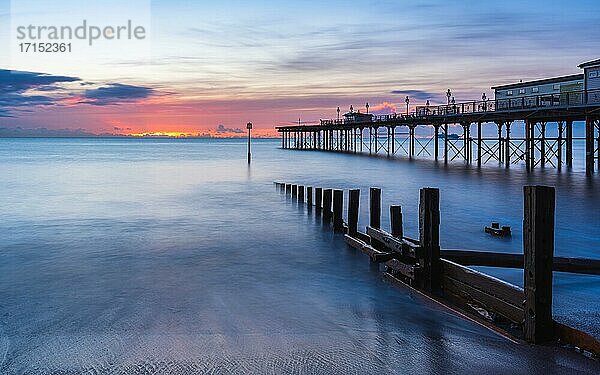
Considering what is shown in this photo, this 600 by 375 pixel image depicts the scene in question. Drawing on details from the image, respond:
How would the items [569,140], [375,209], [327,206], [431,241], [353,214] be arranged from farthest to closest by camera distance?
[569,140] < [327,206] < [353,214] < [375,209] < [431,241]

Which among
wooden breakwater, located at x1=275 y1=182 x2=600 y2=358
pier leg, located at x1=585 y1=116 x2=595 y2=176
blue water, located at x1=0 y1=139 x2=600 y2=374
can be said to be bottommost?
blue water, located at x1=0 y1=139 x2=600 y2=374

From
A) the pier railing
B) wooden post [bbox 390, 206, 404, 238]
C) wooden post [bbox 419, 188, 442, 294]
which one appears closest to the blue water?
wooden post [bbox 419, 188, 442, 294]

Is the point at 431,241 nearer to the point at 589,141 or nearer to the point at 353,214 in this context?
the point at 353,214

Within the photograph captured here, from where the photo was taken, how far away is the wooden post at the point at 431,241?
834 centimetres

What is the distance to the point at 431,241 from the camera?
842 centimetres

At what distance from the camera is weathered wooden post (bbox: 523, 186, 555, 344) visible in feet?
19.1

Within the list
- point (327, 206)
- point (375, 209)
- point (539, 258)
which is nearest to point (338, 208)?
point (327, 206)

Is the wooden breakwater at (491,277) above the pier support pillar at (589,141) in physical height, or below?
below

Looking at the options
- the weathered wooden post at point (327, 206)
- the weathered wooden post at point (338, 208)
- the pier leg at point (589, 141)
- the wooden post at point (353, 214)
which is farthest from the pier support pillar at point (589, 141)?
the wooden post at point (353, 214)

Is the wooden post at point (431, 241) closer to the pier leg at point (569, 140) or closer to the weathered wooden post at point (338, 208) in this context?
the weathered wooden post at point (338, 208)

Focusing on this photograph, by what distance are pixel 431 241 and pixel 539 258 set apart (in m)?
2.56

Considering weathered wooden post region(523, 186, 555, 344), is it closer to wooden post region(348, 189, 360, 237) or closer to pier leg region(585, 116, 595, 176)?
wooden post region(348, 189, 360, 237)

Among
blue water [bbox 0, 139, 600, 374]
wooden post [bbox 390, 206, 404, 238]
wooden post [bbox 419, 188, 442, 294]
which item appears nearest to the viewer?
blue water [bbox 0, 139, 600, 374]

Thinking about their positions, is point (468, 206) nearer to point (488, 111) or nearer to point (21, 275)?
point (21, 275)
